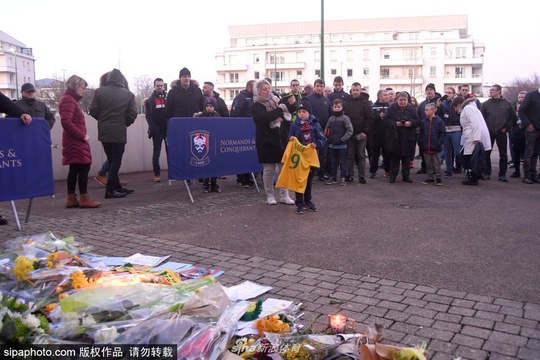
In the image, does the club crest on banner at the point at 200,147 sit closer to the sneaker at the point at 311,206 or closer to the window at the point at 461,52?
the sneaker at the point at 311,206

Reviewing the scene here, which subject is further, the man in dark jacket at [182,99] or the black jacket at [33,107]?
the man in dark jacket at [182,99]

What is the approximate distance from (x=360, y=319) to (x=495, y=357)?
1.00 meters

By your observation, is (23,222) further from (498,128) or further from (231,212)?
(498,128)

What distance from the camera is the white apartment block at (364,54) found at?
9756cm

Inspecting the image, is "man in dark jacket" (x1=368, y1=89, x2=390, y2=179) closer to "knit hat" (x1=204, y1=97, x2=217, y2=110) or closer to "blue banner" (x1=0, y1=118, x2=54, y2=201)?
"knit hat" (x1=204, y1=97, x2=217, y2=110)

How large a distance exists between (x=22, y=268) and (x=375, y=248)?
3792 millimetres

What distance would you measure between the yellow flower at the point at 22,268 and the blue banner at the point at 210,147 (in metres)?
5.27

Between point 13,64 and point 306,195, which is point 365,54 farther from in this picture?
point 306,195

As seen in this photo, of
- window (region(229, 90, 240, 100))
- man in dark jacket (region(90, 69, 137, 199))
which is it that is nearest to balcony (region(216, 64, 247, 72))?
window (region(229, 90, 240, 100))

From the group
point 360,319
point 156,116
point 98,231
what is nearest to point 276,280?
point 360,319

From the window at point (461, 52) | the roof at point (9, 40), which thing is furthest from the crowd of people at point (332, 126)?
the roof at point (9, 40)

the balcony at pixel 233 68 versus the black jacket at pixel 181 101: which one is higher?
the balcony at pixel 233 68

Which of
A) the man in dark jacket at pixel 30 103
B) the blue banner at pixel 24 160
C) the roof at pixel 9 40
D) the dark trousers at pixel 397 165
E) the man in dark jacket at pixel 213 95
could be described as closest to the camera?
the blue banner at pixel 24 160

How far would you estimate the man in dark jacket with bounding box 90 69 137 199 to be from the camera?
9.61 metres
